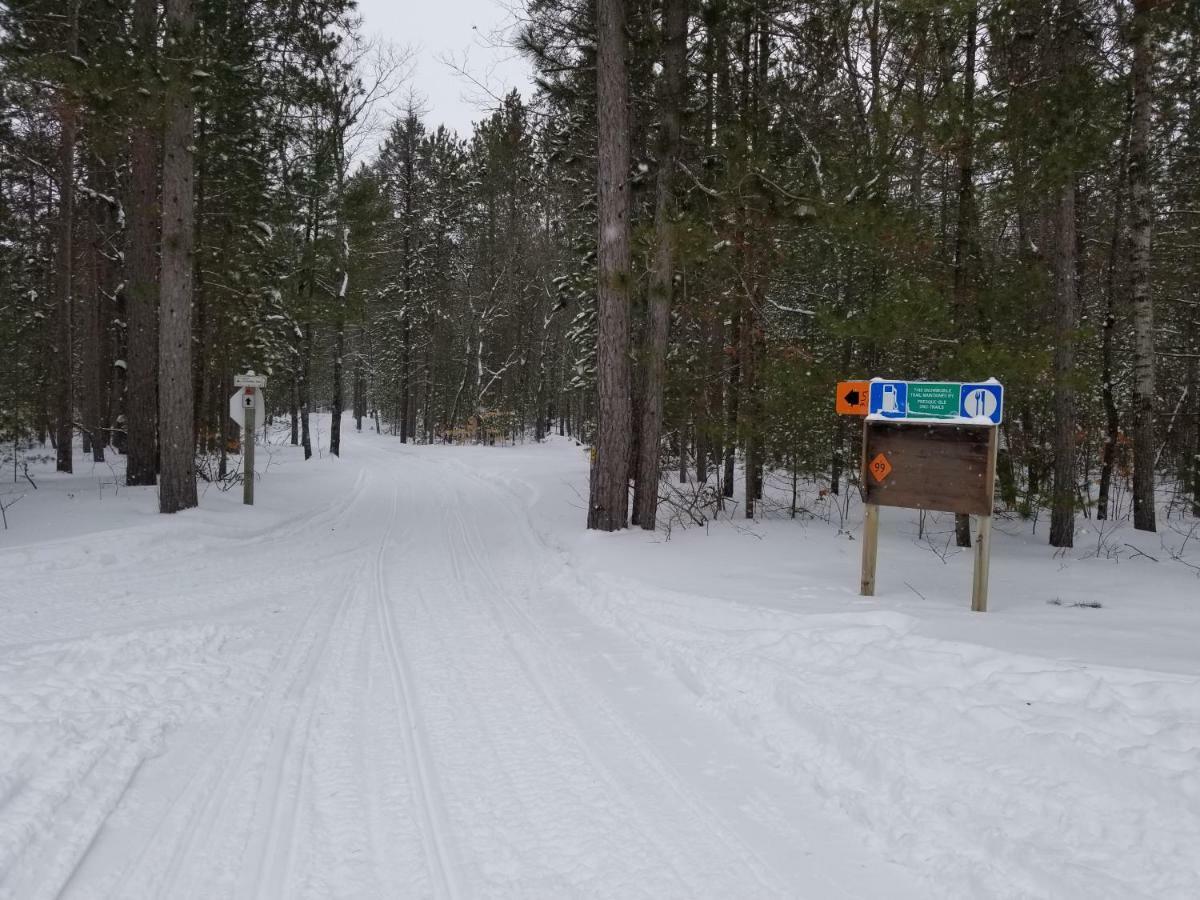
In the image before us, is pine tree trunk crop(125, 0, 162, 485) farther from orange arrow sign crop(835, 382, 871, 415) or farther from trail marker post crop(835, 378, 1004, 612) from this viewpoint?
trail marker post crop(835, 378, 1004, 612)

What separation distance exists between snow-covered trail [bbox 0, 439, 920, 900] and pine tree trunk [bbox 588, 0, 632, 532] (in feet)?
12.4

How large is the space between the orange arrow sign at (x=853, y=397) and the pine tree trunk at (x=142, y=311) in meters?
12.3

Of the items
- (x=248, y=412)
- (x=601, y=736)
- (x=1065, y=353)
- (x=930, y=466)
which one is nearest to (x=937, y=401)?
(x=930, y=466)

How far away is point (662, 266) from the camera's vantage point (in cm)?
1087

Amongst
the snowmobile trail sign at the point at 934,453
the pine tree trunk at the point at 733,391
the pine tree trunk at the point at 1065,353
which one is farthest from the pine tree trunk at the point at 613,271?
the pine tree trunk at the point at 1065,353

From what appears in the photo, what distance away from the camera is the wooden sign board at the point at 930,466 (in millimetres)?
6352

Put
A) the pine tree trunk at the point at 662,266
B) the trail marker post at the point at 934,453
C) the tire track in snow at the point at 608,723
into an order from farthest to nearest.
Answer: the pine tree trunk at the point at 662,266
the trail marker post at the point at 934,453
the tire track in snow at the point at 608,723

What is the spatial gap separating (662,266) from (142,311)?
10.2 meters

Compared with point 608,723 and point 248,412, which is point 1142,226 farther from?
point 248,412

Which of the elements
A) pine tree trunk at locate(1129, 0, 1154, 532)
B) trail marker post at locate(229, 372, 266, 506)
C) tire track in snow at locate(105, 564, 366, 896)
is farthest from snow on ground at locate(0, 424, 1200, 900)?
trail marker post at locate(229, 372, 266, 506)

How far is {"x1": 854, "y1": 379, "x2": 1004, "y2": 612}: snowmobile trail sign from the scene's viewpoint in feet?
20.6

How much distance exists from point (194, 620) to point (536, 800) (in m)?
4.42

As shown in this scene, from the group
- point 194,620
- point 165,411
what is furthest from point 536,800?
point 165,411

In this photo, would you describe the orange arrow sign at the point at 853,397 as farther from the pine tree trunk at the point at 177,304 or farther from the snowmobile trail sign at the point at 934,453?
the pine tree trunk at the point at 177,304
